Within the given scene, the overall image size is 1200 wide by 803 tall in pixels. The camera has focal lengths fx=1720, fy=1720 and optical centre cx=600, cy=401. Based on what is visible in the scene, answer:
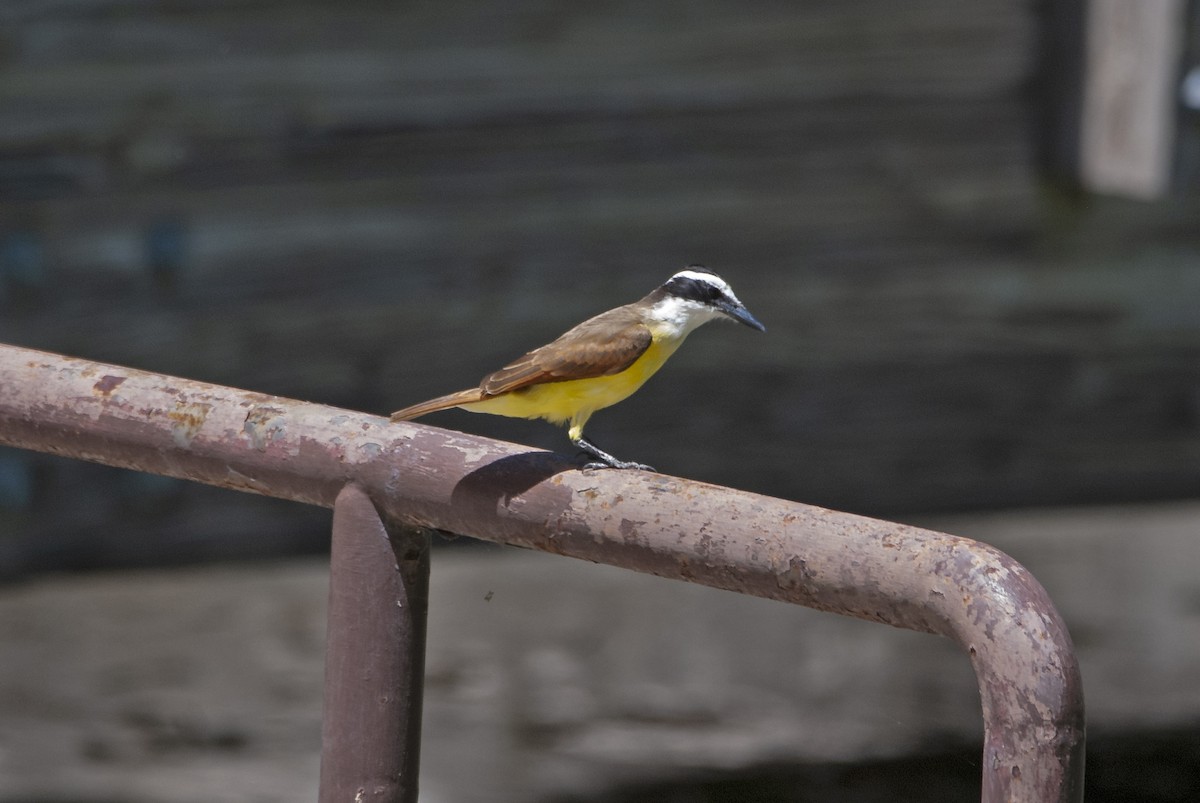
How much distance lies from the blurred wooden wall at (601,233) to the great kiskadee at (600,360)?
2788 millimetres

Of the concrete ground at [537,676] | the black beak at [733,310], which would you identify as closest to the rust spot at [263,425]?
the black beak at [733,310]

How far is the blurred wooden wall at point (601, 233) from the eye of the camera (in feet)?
18.7

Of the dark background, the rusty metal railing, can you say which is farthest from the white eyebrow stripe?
the dark background

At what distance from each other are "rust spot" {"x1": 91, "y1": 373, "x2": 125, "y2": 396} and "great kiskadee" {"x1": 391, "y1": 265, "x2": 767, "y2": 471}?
0.67m

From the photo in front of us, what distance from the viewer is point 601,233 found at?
19.7ft

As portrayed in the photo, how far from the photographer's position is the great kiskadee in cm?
294

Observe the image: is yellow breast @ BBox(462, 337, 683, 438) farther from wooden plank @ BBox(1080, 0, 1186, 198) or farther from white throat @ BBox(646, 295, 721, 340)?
wooden plank @ BBox(1080, 0, 1186, 198)

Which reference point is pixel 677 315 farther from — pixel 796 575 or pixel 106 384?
pixel 796 575

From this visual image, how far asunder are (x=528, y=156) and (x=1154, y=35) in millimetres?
2054

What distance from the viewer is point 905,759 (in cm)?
530

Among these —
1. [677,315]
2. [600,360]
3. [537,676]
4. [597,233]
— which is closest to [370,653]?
[600,360]

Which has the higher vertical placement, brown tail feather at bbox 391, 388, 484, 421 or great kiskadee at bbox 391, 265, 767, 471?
great kiskadee at bbox 391, 265, 767, 471

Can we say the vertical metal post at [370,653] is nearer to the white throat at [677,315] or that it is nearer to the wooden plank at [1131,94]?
the white throat at [677,315]

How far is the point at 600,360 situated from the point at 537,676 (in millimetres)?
2915
